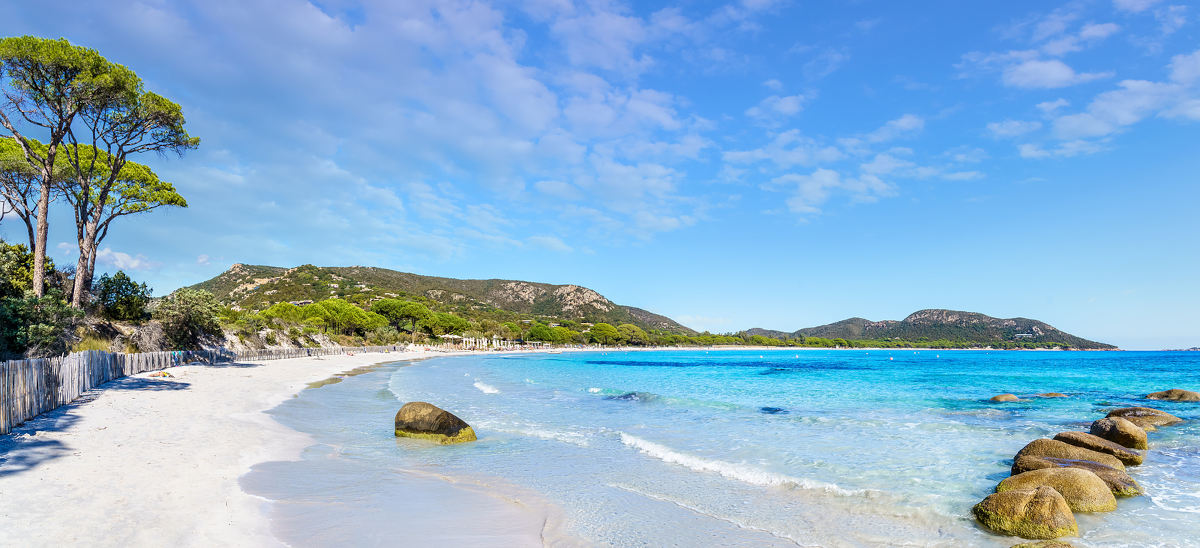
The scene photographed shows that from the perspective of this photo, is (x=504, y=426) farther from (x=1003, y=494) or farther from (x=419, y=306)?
(x=419, y=306)

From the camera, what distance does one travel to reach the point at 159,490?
7.66m

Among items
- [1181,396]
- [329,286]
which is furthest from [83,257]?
[329,286]

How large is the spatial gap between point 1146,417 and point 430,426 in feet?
72.1

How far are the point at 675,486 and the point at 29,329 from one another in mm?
22430

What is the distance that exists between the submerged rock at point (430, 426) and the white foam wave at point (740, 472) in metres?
4.53

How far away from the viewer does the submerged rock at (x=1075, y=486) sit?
811 centimetres

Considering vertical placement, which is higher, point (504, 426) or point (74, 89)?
point (74, 89)

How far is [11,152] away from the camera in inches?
1048

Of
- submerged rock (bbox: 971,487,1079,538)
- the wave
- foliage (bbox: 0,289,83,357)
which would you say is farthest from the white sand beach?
foliage (bbox: 0,289,83,357)

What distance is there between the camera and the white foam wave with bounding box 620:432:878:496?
976 centimetres

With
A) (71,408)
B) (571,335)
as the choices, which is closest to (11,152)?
(71,408)

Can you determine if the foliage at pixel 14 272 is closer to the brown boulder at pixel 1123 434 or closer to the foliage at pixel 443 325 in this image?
the brown boulder at pixel 1123 434

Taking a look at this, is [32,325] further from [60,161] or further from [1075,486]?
[1075,486]

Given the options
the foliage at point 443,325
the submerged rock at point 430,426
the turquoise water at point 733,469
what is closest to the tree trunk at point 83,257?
the turquoise water at point 733,469
